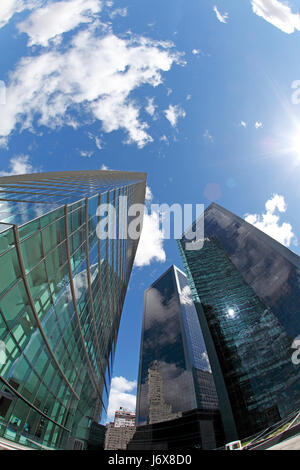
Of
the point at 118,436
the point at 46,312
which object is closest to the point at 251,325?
the point at 46,312

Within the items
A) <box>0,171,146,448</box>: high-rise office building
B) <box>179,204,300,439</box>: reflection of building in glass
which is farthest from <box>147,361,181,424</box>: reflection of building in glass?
<box>0,171,146,448</box>: high-rise office building

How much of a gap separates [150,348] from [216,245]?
270 feet

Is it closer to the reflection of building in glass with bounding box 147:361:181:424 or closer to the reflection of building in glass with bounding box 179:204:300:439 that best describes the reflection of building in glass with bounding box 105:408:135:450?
the reflection of building in glass with bounding box 147:361:181:424

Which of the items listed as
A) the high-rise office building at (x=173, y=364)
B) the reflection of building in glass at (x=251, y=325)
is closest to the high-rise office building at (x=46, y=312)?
the reflection of building in glass at (x=251, y=325)

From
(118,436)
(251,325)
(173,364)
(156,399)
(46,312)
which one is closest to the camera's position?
(46,312)

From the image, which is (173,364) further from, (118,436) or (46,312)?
(46,312)

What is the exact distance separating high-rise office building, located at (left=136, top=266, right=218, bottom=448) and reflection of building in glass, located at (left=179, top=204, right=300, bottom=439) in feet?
119

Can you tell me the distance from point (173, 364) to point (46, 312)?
110m

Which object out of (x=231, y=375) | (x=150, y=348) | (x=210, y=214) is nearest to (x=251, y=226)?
(x=210, y=214)

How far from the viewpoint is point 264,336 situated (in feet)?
164

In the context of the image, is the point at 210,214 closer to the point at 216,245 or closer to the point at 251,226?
the point at 216,245

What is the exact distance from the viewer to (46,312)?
11086 mm
